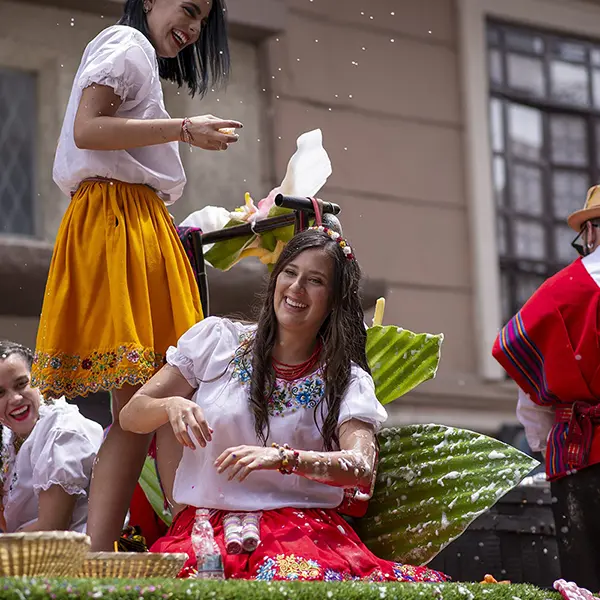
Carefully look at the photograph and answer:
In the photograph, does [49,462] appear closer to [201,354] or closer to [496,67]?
[201,354]

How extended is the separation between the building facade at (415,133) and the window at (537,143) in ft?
0.04

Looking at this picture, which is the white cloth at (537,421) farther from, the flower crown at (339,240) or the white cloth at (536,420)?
the flower crown at (339,240)

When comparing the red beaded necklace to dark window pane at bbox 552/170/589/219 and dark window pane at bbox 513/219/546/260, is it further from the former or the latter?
dark window pane at bbox 552/170/589/219

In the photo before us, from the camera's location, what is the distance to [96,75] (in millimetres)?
2865

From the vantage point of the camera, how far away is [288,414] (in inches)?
106

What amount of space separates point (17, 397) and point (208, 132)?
96 centimetres

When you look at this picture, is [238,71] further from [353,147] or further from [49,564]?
[49,564]

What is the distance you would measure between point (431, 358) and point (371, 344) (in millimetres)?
166

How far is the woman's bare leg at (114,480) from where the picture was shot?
277 cm

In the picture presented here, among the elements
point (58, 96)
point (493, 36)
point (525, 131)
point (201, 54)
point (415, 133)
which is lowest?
point (201, 54)

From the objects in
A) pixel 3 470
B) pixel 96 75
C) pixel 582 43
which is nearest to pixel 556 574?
pixel 3 470

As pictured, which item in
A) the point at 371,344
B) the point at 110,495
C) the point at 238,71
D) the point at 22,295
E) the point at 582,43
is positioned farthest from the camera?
the point at 582,43

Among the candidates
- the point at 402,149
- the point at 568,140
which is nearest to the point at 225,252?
the point at 402,149

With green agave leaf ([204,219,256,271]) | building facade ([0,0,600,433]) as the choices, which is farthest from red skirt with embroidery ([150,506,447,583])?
building facade ([0,0,600,433])
